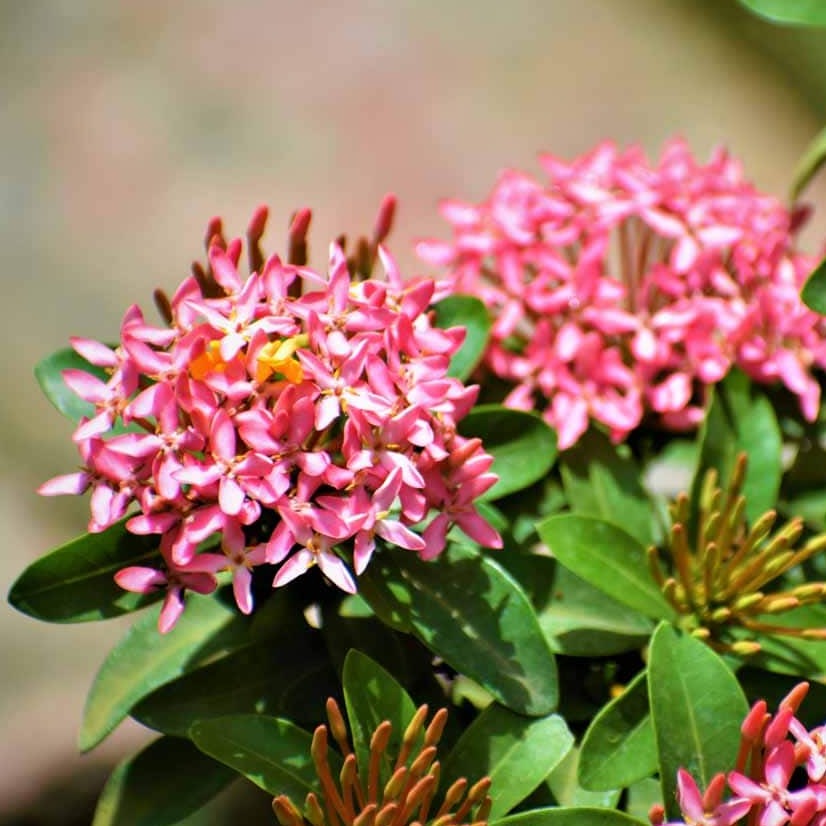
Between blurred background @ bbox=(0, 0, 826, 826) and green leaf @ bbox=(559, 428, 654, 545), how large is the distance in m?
1.10

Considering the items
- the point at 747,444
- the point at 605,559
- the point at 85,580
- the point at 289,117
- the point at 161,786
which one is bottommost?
the point at 161,786

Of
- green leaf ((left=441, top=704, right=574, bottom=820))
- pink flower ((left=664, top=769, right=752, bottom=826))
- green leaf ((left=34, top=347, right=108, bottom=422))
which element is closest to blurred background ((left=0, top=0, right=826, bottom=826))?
green leaf ((left=34, top=347, right=108, bottom=422))

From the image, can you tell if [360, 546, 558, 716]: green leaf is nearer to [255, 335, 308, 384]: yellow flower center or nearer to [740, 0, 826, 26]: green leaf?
[255, 335, 308, 384]: yellow flower center

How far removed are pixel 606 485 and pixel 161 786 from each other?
462mm

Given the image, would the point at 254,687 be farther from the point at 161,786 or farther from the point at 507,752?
the point at 507,752

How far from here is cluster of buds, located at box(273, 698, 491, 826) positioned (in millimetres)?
789

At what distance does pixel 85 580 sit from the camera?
2.96ft

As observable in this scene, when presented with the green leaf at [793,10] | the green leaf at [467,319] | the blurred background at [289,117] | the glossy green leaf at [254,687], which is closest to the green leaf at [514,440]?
the green leaf at [467,319]

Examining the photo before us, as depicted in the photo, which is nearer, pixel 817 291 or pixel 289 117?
pixel 817 291

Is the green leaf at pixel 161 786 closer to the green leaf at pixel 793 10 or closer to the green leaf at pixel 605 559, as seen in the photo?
the green leaf at pixel 605 559

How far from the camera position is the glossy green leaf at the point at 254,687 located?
36.9 inches

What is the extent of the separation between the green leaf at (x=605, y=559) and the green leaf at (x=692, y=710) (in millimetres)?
92

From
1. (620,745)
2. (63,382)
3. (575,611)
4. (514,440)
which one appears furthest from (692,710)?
(63,382)

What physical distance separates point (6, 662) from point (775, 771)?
130 centimetres
